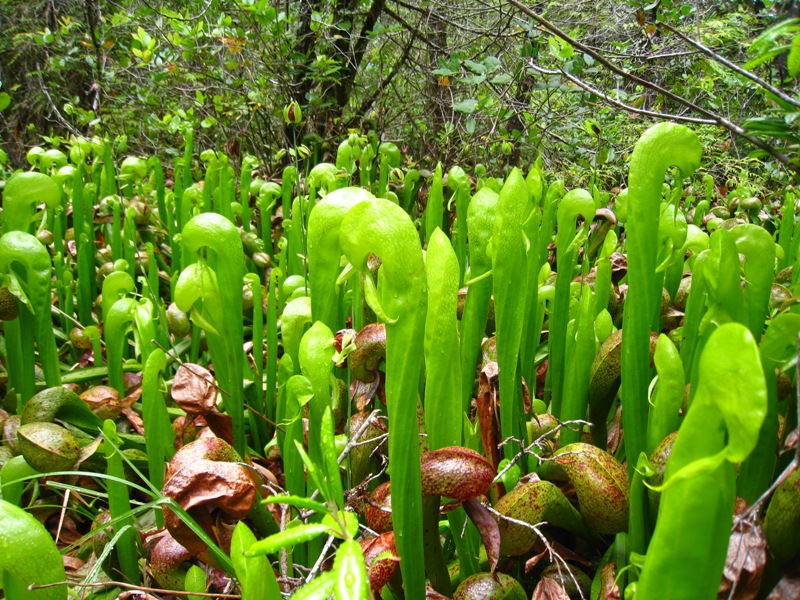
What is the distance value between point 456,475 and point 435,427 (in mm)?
87

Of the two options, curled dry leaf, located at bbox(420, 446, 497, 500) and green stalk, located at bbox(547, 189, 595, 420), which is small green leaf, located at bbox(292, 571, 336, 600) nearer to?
curled dry leaf, located at bbox(420, 446, 497, 500)

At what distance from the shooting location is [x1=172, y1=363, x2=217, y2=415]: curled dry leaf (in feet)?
2.79

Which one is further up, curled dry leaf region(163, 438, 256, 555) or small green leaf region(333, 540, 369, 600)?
small green leaf region(333, 540, 369, 600)

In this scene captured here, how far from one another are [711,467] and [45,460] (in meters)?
0.79

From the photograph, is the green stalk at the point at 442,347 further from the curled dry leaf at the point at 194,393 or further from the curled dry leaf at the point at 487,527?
the curled dry leaf at the point at 194,393

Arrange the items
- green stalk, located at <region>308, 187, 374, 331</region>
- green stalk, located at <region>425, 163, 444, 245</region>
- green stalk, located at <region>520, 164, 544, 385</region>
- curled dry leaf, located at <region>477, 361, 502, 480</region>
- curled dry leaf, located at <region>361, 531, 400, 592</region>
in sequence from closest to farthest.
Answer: curled dry leaf, located at <region>361, 531, 400, 592</region>, green stalk, located at <region>308, 187, 374, 331</region>, curled dry leaf, located at <region>477, 361, 502, 480</region>, green stalk, located at <region>520, 164, 544, 385</region>, green stalk, located at <region>425, 163, 444, 245</region>

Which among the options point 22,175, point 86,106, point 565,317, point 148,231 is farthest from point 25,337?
point 86,106

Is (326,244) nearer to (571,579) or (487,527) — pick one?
(487,527)

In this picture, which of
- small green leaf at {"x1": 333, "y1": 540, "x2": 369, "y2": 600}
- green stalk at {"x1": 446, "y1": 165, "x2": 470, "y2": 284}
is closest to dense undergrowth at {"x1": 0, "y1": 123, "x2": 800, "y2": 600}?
small green leaf at {"x1": 333, "y1": 540, "x2": 369, "y2": 600}

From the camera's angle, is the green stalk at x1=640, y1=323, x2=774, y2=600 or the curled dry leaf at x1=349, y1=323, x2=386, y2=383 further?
the curled dry leaf at x1=349, y1=323, x2=386, y2=383

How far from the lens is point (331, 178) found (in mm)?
1264

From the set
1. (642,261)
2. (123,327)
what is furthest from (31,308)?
(642,261)

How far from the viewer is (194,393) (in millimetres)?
854

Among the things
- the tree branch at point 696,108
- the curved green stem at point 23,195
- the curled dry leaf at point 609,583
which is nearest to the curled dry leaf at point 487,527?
the curled dry leaf at point 609,583
